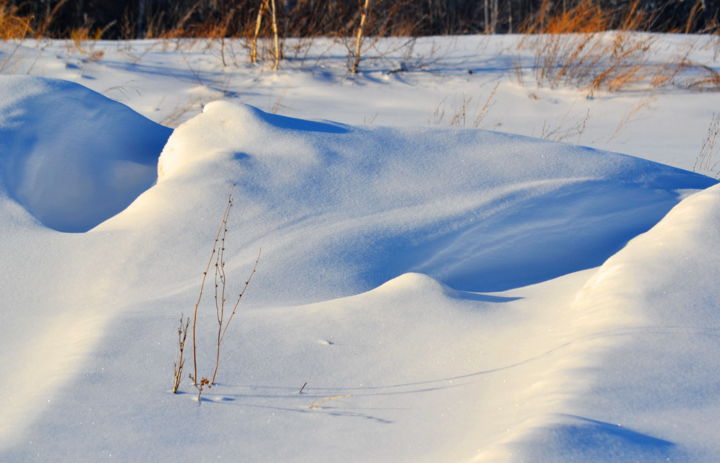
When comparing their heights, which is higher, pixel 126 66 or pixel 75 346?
pixel 126 66

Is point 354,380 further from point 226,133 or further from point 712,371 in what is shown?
point 226,133

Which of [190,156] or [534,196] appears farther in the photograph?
[190,156]

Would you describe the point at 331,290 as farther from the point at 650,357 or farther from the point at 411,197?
the point at 650,357

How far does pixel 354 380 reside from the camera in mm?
1809

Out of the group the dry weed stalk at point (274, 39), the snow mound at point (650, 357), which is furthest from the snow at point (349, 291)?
the dry weed stalk at point (274, 39)

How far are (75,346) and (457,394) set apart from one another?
38.9 inches

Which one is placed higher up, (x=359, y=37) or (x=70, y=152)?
(x=359, y=37)

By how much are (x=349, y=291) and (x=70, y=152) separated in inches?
58.0

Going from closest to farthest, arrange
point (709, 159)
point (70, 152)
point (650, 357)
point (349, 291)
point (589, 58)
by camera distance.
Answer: point (650, 357), point (349, 291), point (70, 152), point (709, 159), point (589, 58)

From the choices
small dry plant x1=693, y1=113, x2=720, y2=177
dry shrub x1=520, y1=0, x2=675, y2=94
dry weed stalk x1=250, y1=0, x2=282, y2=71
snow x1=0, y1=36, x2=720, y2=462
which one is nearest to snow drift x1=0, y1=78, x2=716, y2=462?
snow x1=0, y1=36, x2=720, y2=462

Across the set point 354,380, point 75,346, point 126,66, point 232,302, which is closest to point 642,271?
point 354,380

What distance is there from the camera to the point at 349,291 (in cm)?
222

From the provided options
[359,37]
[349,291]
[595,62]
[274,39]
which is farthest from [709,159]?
[274,39]

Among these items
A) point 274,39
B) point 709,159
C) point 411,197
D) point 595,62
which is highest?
point 595,62
